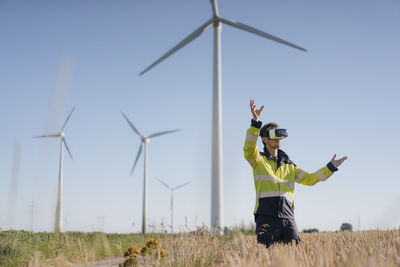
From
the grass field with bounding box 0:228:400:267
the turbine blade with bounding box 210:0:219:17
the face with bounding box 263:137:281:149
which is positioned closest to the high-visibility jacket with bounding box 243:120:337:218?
the face with bounding box 263:137:281:149

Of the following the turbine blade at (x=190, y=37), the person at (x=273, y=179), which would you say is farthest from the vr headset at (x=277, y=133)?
the turbine blade at (x=190, y=37)

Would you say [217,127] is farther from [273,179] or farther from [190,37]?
[273,179]

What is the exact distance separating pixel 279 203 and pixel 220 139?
17075 mm

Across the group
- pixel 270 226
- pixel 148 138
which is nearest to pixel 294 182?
pixel 270 226

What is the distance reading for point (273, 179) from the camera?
6727mm

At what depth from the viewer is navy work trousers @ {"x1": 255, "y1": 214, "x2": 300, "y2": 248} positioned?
643 centimetres

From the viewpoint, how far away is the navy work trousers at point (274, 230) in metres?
6.43

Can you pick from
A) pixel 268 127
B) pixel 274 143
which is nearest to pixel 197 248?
pixel 274 143

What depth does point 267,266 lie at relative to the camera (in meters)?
3.15

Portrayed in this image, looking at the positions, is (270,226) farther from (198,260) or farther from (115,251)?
(115,251)

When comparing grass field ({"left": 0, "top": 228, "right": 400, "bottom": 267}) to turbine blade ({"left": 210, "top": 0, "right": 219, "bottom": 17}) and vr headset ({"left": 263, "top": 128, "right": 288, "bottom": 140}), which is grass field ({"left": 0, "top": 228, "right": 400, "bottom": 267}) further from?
turbine blade ({"left": 210, "top": 0, "right": 219, "bottom": 17})

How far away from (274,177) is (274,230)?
841mm

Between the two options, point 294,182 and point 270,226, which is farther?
point 294,182

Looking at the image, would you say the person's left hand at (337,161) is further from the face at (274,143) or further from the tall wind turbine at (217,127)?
the tall wind turbine at (217,127)
